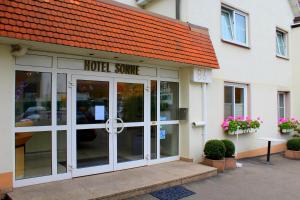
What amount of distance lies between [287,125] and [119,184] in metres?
8.26

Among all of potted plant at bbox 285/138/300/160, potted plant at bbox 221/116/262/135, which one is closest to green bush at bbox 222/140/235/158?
potted plant at bbox 221/116/262/135

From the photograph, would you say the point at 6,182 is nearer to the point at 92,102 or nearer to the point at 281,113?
the point at 92,102

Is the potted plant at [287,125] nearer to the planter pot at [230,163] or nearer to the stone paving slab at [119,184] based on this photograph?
the planter pot at [230,163]

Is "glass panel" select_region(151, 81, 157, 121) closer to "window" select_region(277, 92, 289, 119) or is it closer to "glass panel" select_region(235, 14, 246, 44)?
"glass panel" select_region(235, 14, 246, 44)

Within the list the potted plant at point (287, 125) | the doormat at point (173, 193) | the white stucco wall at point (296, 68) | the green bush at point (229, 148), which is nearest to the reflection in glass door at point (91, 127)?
the doormat at point (173, 193)

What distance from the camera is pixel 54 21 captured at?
4957 millimetres

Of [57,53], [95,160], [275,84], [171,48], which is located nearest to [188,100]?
[171,48]

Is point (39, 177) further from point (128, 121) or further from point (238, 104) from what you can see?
point (238, 104)

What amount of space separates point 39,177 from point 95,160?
4.14 ft

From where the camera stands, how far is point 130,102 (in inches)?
268

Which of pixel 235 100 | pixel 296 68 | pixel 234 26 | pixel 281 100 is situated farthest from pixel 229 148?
pixel 296 68

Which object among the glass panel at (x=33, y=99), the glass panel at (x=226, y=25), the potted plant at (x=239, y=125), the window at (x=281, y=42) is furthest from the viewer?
the window at (x=281, y=42)

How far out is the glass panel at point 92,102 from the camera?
596 cm

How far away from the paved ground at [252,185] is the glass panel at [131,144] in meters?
1.47
